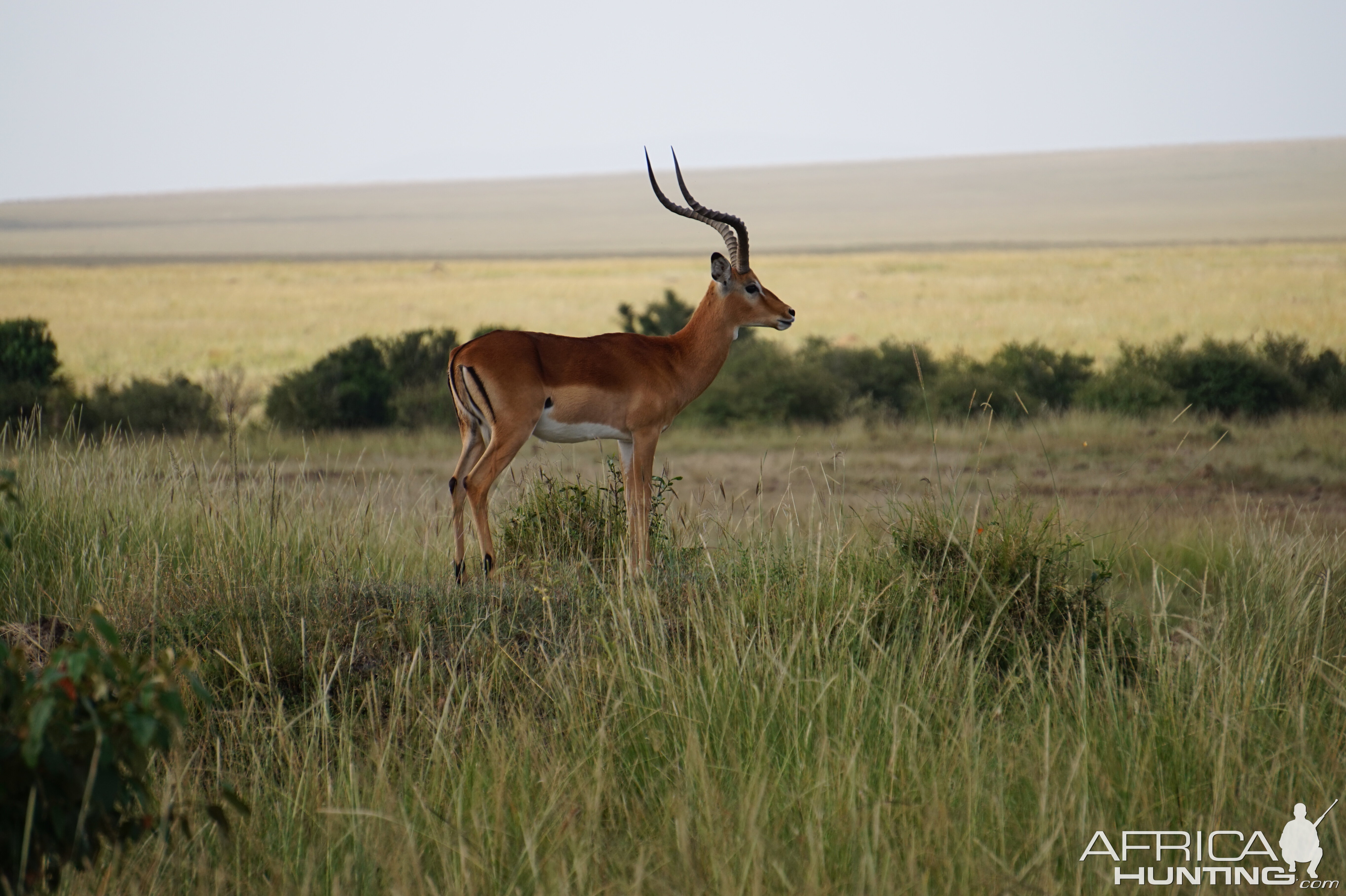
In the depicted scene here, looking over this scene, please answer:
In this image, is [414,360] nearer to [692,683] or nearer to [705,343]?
[705,343]

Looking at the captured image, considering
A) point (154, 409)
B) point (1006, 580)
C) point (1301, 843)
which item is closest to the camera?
point (1301, 843)

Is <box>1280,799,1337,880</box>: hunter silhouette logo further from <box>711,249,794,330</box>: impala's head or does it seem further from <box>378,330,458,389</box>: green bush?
<box>378,330,458,389</box>: green bush

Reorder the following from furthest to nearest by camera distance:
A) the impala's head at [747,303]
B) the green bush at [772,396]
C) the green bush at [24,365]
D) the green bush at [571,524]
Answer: the green bush at [772,396] < the green bush at [24,365] < the impala's head at [747,303] < the green bush at [571,524]

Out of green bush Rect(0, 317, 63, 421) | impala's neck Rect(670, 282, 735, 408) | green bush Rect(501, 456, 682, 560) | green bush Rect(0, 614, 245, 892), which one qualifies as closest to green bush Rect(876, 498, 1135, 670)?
green bush Rect(501, 456, 682, 560)

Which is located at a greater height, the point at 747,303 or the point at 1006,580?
the point at 747,303

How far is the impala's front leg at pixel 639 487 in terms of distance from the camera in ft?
20.8

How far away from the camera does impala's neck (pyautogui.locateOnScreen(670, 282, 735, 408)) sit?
7.07 metres

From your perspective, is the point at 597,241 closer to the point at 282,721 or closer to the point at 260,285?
the point at 260,285

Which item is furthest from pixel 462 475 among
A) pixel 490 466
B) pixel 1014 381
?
pixel 1014 381

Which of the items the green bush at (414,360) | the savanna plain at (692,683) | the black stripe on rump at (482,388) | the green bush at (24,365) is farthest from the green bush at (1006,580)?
the green bush at (24,365)

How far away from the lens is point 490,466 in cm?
630

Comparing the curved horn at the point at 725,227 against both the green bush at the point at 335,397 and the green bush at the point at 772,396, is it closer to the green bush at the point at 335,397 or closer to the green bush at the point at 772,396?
the green bush at the point at 772,396

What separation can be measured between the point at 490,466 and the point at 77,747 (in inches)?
158
